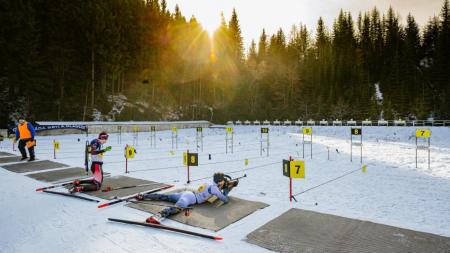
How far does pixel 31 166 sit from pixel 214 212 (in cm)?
986

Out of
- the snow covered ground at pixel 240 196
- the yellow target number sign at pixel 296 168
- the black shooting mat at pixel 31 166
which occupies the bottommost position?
the snow covered ground at pixel 240 196

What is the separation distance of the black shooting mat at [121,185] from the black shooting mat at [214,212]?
43.9 inches

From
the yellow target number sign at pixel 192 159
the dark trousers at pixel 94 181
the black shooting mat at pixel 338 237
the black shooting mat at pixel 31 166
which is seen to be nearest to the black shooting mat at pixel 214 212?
the black shooting mat at pixel 338 237

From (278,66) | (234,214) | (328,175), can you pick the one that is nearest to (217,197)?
(234,214)

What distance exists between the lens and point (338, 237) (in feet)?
15.3

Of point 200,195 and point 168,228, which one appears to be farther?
point 200,195

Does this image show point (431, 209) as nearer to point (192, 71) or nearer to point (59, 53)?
point (59, 53)

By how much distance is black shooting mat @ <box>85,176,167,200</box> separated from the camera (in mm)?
7344

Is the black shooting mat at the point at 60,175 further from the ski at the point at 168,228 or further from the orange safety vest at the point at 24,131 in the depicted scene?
the ski at the point at 168,228

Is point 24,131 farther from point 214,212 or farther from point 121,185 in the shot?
point 214,212

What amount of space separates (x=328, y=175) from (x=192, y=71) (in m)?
54.9

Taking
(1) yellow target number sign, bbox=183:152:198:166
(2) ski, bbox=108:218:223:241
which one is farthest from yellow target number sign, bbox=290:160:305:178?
(1) yellow target number sign, bbox=183:152:198:166

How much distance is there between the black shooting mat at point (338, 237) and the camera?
4.28 metres

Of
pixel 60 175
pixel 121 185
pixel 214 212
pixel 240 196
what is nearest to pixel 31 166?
pixel 60 175
